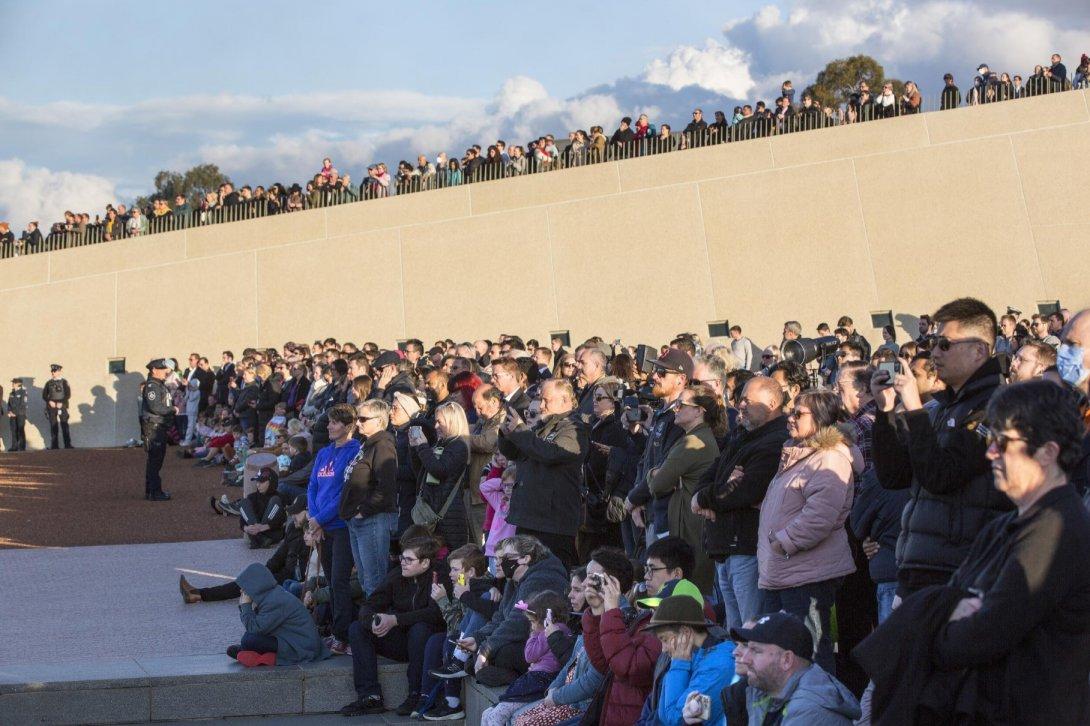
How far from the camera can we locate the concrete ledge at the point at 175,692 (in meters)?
8.57

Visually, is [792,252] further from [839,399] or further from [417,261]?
[839,399]

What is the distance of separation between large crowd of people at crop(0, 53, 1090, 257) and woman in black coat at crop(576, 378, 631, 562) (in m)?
17.7

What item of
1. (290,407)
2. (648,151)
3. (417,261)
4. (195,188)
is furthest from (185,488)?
(195,188)

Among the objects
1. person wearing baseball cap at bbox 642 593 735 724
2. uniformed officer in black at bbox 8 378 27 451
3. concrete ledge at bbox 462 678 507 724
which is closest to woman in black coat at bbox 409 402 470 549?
concrete ledge at bbox 462 678 507 724

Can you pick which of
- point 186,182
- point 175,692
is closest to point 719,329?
point 175,692

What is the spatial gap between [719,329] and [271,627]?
676 inches

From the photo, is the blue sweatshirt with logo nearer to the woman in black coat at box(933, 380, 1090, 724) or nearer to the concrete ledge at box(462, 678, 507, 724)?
the concrete ledge at box(462, 678, 507, 724)

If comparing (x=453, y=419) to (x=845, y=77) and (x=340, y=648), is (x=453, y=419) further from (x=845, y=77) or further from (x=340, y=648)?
(x=845, y=77)

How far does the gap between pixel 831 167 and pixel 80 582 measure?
17.0 meters

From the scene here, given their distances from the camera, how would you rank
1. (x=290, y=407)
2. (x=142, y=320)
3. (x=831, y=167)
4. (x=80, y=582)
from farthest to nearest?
(x=142, y=320) → (x=831, y=167) → (x=290, y=407) → (x=80, y=582)

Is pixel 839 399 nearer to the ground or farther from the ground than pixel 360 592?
farther from the ground

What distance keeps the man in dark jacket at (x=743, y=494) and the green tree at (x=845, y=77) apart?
124 ft

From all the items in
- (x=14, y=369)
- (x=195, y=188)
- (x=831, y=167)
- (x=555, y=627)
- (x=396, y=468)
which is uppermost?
(x=195, y=188)

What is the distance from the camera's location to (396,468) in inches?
368
